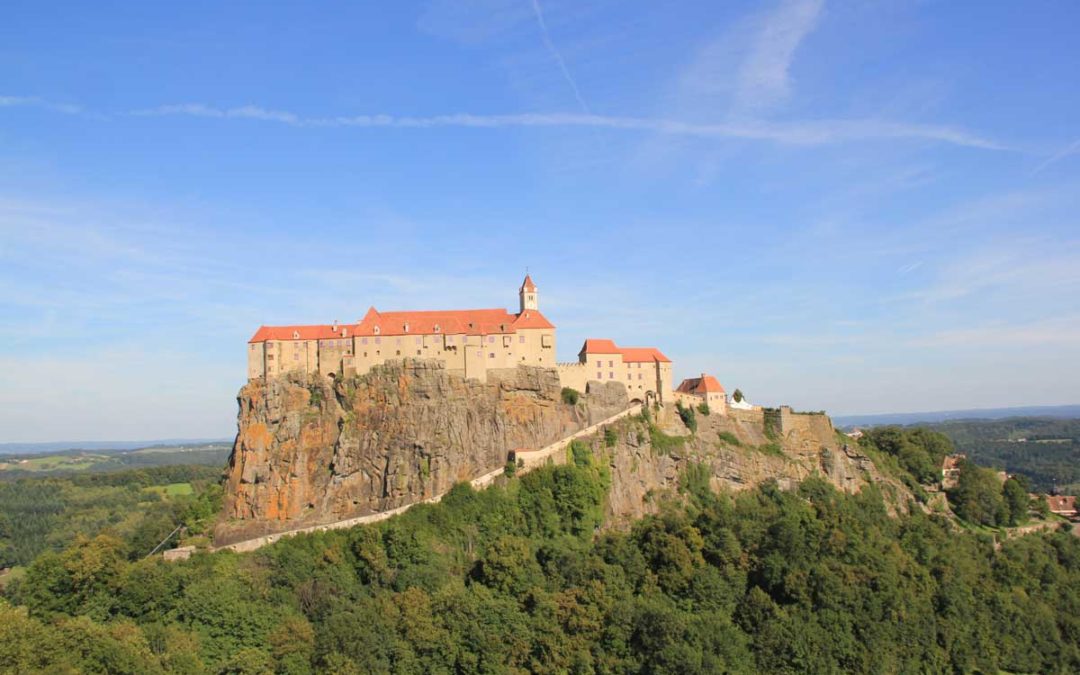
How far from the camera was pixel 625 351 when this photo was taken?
238 ft

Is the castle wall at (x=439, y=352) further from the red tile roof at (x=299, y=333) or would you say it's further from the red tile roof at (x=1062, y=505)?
the red tile roof at (x=1062, y=505)

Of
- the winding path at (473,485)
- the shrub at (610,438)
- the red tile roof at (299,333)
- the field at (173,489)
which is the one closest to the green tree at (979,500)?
the winding path at (473,485)

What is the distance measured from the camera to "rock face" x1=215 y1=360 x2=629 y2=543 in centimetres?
5928

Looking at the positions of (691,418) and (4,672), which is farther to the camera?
(691,418)

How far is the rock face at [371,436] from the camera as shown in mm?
59281

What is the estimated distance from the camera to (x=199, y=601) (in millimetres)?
48406

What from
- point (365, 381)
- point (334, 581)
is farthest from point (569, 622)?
point (365, 381)

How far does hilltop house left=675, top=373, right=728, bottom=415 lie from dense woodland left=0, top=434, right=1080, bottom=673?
8458 mm

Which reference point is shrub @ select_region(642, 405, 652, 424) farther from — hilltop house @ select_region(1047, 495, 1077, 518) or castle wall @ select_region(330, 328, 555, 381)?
hilltop house @ select_region(1047, 495, 1077, 518)

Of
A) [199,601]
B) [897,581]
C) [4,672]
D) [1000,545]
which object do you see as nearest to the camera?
[4,672]

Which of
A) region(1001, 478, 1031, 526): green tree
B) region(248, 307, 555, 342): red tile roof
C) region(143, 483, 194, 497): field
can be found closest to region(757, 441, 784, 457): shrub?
region(248, 307, 555, 342): red tile roof

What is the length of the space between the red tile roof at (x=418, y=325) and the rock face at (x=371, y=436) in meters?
3.07

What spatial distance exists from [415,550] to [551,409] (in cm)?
1689

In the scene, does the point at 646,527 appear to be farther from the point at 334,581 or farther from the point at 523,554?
the point at 334,581
